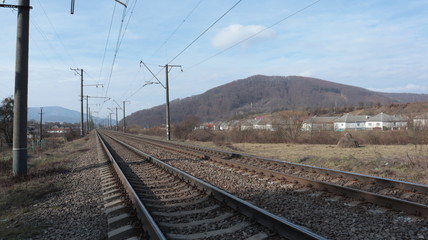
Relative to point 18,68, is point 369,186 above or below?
below

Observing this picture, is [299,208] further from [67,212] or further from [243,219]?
[67,212]

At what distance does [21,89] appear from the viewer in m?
11.9

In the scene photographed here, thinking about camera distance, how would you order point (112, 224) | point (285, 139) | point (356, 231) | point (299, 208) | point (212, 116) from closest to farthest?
point (356, 231) → point (112, 224) → point (299, 208) → point (285, 139) → point (212, 116)

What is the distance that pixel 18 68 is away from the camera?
469 inches

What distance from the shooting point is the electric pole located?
39.0ft

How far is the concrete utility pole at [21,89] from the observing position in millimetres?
11883

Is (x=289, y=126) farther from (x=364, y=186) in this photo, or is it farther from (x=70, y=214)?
(x=70, y=214)

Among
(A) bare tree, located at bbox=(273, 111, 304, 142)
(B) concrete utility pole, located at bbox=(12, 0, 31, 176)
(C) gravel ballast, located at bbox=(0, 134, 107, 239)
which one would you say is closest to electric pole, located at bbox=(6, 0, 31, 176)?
(B) concrete utility pole, located at bbox=(12, 0, 31, 176)

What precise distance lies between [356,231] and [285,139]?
29.8 metres

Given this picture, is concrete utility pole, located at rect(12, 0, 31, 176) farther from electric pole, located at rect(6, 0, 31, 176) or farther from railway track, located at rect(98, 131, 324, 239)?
railway track, located at rect(98, 131, 324, 239)

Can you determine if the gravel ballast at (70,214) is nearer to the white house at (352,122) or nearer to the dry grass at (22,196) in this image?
the dry grass at (22,196)

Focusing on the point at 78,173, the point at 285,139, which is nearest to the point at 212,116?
the point at 285,139

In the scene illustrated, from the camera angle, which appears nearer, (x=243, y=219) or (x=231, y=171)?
(x=243, y=219)

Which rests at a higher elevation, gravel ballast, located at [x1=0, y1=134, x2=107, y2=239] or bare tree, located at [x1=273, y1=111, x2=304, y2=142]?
bare tree, located at [x1=273, y1=111, x2=304, y2=142]
